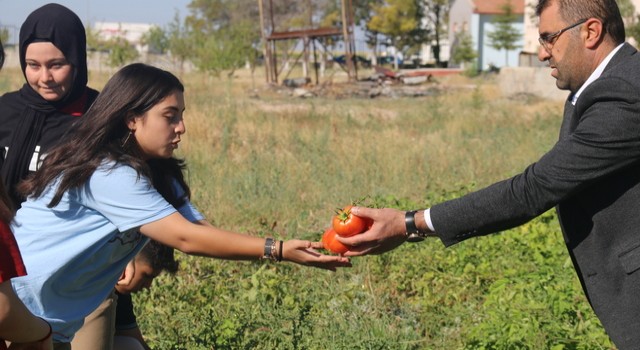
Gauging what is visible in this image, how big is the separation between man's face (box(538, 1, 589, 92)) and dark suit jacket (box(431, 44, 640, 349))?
14cm

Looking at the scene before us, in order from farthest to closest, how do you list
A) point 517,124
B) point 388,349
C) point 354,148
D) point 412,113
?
point 412,113 < point 517,124 < point 354,148 < point 388,349

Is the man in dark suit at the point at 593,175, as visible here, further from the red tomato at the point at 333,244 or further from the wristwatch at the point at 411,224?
the red tomato at the point at 333,244

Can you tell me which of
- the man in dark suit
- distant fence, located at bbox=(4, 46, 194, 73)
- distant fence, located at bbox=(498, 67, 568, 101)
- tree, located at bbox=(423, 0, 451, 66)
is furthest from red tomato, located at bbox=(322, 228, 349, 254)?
tree, located at bbox=(423, 0, 451, 66)

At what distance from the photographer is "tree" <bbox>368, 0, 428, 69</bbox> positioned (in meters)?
72.5

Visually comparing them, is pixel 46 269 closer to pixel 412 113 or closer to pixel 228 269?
pixel 228 269

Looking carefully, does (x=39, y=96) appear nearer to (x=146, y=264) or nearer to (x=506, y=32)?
(x=146, y=264)

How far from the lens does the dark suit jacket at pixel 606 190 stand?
3.38 meters

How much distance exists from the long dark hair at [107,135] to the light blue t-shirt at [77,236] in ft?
0.14

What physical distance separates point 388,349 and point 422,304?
4.58 feet

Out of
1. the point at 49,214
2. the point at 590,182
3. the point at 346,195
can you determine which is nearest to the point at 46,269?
the point at 49,214

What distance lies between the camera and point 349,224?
4.40m

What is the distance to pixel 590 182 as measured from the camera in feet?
11.4

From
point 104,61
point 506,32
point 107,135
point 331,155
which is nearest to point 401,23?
point 506,32

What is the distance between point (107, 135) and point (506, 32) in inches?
2754
